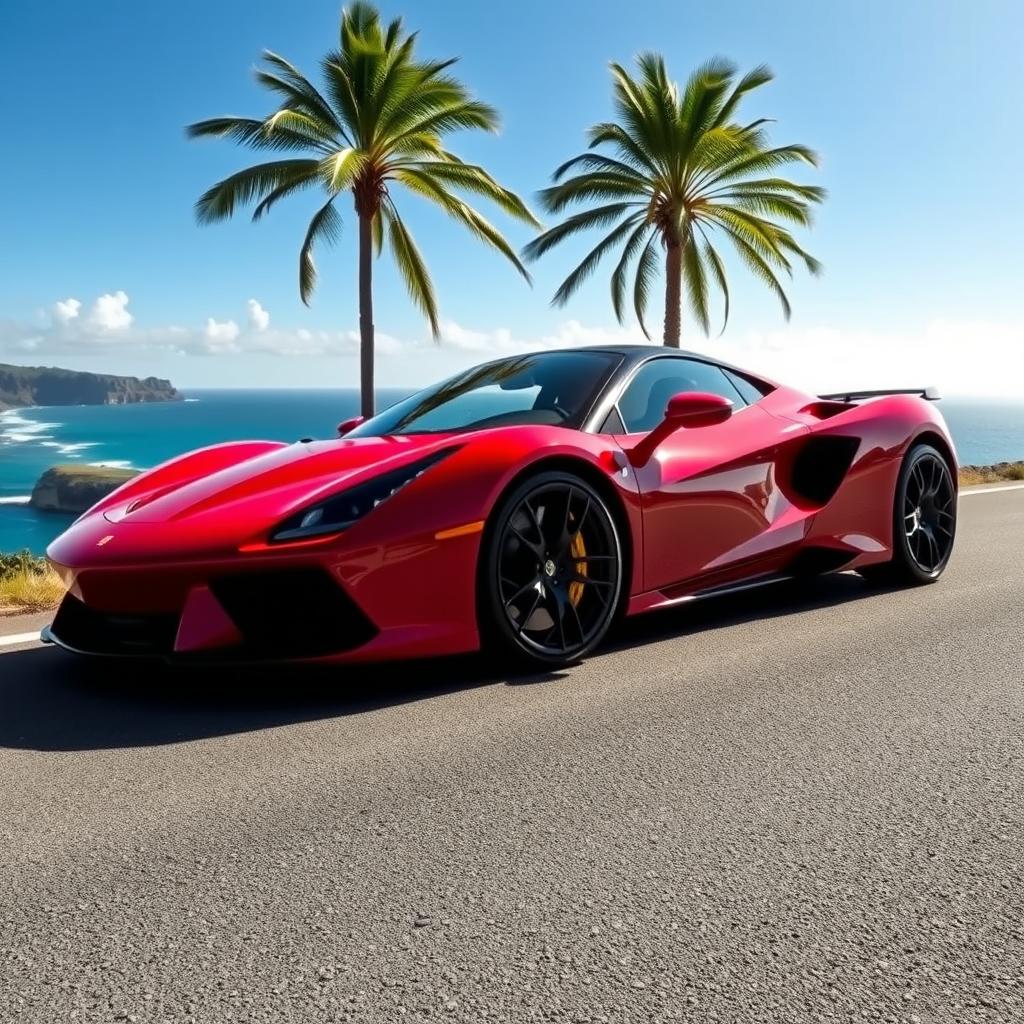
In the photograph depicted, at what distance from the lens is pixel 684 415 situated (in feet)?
12.7

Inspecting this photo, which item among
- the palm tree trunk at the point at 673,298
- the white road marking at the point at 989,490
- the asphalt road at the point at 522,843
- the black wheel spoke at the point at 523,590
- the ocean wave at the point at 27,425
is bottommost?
the ocean wave at the point at 27,425

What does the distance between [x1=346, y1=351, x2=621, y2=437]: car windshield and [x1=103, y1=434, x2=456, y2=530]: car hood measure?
0.90ft

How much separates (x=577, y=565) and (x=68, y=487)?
256 feet

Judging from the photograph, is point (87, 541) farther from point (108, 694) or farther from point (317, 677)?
point (317, 677)

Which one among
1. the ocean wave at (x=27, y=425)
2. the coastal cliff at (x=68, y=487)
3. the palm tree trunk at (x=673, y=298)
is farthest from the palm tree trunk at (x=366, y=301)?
the ocean wave at (x=27, y=425)

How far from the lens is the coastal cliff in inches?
2884

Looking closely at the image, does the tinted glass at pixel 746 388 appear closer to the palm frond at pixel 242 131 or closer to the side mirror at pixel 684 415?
the side mirror at pixel 684 415

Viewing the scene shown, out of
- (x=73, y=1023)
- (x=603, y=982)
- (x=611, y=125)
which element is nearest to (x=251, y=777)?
(x=73, y=1023)

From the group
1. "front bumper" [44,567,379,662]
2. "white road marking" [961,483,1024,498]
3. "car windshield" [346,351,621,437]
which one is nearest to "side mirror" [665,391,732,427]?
"car windshield" [346,351,621,437]

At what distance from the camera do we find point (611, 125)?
20.1m

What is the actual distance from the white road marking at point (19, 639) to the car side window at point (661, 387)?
2.59 m

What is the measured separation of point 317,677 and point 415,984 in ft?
6.80

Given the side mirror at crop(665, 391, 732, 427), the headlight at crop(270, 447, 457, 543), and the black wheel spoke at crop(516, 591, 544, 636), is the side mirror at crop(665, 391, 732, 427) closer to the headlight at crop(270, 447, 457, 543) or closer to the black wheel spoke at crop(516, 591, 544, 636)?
the black wheel spoke at crop(516, 591, 544, 636)

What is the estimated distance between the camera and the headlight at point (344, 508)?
318 centimetres
